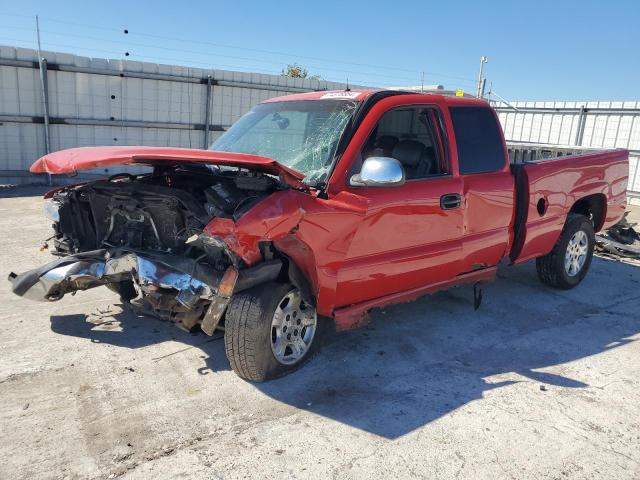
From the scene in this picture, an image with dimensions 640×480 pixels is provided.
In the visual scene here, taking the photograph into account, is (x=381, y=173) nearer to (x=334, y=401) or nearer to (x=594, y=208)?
(x=334, y=401)

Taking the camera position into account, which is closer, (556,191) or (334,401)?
(334,401)

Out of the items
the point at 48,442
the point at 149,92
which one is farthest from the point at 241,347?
the point at 149,92

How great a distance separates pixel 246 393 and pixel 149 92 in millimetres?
10663

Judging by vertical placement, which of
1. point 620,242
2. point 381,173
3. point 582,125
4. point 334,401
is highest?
point 582,125

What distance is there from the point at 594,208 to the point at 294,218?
4.60 meters

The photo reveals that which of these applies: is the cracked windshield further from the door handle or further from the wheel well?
the wheel well

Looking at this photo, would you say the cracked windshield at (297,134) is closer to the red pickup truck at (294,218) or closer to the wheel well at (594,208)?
the red pickup truck at (294,218)

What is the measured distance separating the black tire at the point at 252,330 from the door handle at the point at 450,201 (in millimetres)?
1560

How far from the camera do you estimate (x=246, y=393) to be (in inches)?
140

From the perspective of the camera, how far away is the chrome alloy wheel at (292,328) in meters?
3.65

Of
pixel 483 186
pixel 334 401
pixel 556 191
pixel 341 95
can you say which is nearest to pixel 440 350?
pixel 334 401

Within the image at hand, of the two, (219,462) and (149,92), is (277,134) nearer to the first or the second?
(219,462)

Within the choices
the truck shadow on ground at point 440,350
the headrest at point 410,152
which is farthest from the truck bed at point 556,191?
the headrest at point 410,152

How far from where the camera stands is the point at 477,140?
15.9ft
